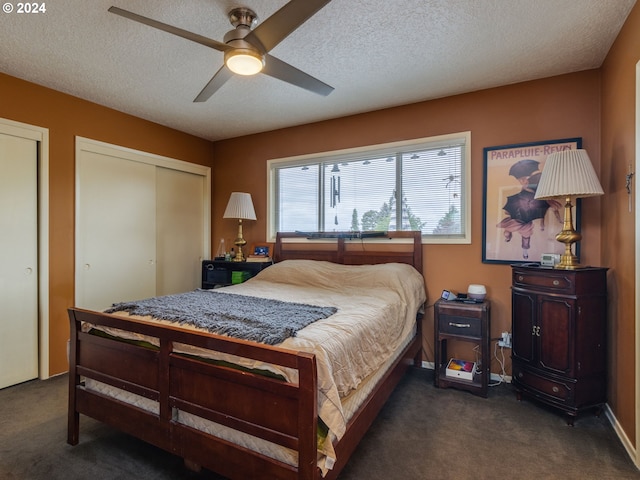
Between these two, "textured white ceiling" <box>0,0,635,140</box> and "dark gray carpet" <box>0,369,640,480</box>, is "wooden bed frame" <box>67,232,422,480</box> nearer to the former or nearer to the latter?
"dark gray carpet" <box>0,369,640,480</box>

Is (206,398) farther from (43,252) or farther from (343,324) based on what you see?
(43,252)

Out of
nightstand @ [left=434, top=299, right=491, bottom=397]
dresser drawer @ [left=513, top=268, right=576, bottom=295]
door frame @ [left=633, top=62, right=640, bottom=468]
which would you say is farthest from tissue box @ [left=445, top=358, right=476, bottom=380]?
door frame @ [left=633, top=62, right=640, bottom=468]

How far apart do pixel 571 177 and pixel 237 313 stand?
2341 millimetres

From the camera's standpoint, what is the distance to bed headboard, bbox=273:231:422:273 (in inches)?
130

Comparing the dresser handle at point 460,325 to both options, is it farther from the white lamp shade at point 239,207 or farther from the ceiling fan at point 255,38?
the white lamp shade at point 239,207

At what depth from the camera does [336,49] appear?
239cm

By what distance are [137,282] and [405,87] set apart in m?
3.42

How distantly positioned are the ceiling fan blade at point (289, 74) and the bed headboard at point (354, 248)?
164 centimetres

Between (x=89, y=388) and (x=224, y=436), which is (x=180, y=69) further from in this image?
(x=224, y=436)

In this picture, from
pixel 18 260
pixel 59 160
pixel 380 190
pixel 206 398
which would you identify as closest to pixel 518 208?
pixel 380 190

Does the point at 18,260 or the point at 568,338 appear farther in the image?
the point at 18,260

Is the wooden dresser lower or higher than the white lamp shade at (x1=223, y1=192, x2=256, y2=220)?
lower

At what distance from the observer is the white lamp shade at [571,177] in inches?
86.6

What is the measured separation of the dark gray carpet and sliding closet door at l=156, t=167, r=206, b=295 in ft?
5.92
